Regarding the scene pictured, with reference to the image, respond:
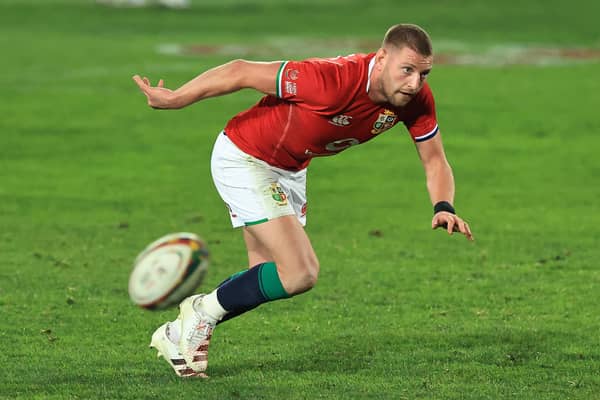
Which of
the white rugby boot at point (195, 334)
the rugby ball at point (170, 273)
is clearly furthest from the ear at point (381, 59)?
the white rugby boot at point (195, 334)

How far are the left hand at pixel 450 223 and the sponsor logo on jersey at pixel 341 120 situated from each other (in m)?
0.85

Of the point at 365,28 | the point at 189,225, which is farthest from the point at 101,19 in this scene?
the point at 189,225

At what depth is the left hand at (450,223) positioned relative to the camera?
8.57 meters

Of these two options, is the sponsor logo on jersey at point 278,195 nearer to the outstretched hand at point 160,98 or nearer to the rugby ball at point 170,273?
the rugby ball at point 170,273

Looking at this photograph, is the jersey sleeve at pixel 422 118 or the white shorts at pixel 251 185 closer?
the white shorts at pixel 251 185

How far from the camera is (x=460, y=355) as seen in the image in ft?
31.4

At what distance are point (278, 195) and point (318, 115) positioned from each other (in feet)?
2.01

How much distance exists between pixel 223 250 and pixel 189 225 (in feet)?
5.87

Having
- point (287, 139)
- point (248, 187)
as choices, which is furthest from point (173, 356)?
point (287, 139)

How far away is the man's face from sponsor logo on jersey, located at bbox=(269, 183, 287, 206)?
101 cm

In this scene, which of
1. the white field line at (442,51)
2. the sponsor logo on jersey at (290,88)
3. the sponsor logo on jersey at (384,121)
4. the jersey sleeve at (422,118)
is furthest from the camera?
the white field line at (442,51)

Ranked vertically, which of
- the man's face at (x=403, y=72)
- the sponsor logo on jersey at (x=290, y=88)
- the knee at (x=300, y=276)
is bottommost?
the knee at (x=300, y=276)

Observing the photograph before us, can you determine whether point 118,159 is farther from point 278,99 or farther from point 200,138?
point 278,99

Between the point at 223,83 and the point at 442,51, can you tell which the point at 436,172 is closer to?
the point at 223,83
